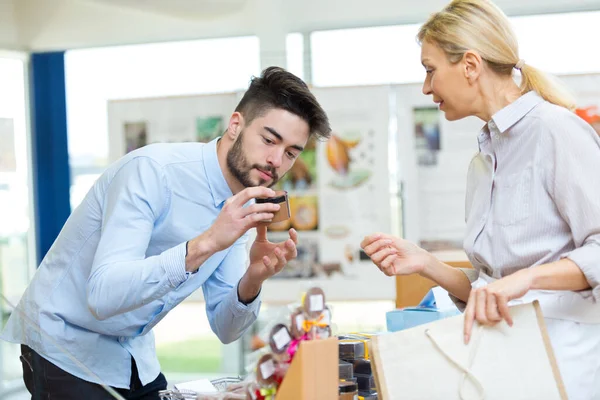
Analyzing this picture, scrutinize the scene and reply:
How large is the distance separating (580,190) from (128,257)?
104 centimetres

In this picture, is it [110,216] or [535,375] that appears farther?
[110,216]

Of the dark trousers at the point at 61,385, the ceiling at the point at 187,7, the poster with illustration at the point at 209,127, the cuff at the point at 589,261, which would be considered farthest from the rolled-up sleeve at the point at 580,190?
the ceiling at the point at 187,7

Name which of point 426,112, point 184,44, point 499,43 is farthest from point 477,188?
point 184,44

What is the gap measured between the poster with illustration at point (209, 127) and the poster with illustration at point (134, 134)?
407 mm

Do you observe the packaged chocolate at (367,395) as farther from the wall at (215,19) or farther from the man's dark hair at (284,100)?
the wall at (215,19)

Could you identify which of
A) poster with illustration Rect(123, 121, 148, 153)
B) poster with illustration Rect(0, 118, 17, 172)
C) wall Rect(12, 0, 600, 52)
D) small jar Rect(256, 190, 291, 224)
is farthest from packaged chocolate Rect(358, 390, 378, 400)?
poster with illustration Rect(0, 118, 17, 172)

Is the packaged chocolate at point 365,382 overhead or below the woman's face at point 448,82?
below

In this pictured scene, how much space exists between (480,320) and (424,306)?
0.95m

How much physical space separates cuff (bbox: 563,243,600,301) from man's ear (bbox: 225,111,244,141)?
1139 mm

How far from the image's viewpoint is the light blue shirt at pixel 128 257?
1.73 meters

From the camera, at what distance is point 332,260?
15.1 ft

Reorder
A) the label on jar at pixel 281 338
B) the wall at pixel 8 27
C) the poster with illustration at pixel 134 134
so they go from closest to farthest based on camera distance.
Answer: the label on jar at pixel 281 338 < the poster with illustration at pixel 134 134 < the wall at pixel 8 27

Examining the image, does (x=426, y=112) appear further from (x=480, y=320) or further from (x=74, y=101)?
(x=480, y=320)

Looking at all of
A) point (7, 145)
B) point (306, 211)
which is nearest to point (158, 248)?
point (306, 211)
